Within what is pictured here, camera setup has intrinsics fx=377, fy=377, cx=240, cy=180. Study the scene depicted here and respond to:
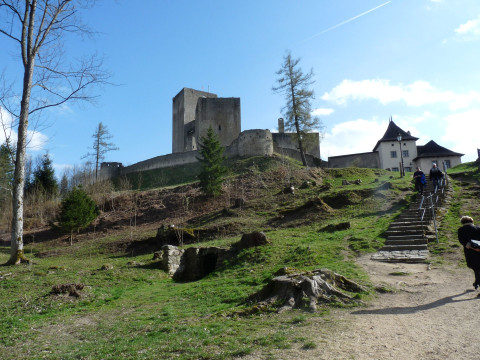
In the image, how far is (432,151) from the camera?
44688mm

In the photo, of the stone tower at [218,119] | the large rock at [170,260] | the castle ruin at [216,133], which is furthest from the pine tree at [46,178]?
the large rock at [170,260]

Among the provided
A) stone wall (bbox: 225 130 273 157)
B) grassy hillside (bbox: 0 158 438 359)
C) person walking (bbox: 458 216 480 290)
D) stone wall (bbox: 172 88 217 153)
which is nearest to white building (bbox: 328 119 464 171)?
stone wall (bbox: 225 130 273 157)

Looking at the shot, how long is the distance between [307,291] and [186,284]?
16.5 feet

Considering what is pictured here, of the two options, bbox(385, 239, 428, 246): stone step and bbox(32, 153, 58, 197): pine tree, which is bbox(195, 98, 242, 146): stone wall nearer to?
bbox(32, 153, 58, 197): pine tree

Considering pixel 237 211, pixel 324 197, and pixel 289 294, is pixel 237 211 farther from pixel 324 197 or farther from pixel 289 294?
pixel 289 294

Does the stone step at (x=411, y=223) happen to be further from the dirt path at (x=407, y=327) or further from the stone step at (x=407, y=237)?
the dirt path at (x=407, y=327)

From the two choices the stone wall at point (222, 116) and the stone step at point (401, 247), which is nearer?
the stone step at point (401, 247)

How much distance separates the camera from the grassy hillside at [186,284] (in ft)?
18.5

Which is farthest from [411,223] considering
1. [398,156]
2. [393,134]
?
[393,134]

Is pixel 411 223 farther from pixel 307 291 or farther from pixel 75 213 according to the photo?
pixel 75 213

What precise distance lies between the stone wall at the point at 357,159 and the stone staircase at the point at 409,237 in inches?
1028

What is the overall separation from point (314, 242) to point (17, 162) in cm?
1075

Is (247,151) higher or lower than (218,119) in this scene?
lower

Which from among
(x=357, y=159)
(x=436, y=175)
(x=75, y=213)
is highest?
(x=357, y=159)
